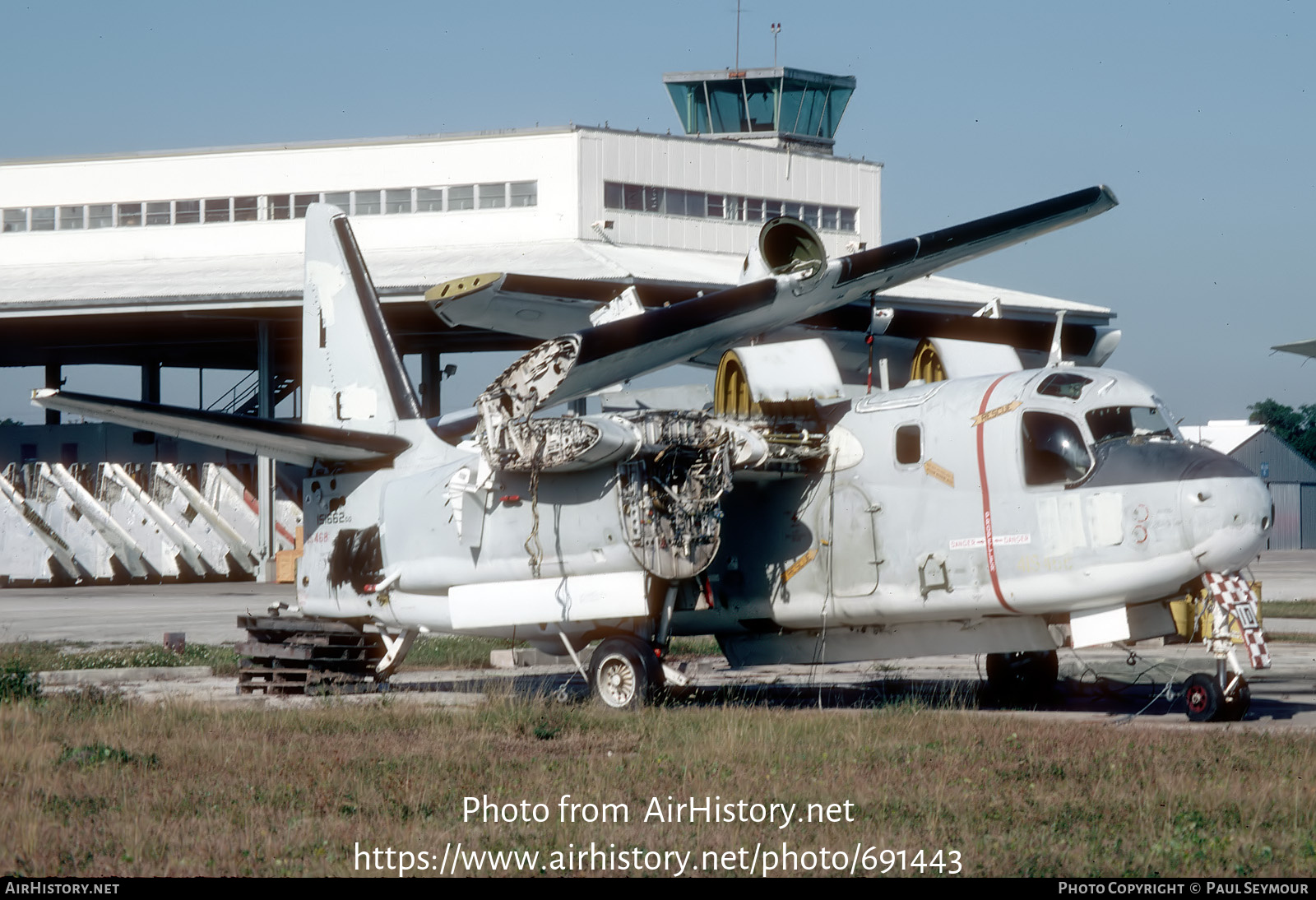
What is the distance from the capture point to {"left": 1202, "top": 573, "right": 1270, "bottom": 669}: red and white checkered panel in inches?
476

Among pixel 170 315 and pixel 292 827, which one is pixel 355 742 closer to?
pixel 292 827

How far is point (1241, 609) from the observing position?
12203 mm

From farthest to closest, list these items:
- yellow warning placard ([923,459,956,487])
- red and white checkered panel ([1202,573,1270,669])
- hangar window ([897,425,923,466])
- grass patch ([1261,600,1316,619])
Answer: grass patch ([1261,600,1316,619]) < hangar window ([897,425,923,466]) < yellow warning placard ([923,459,956,487]) < red and white checkered panel ([1202,573,1270,669])

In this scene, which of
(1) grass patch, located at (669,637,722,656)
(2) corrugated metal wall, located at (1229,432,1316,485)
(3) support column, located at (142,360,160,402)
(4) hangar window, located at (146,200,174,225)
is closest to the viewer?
(1) grass patch, located at (669,637,722,656)

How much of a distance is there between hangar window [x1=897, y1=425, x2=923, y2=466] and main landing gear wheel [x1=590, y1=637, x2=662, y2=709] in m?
3.28

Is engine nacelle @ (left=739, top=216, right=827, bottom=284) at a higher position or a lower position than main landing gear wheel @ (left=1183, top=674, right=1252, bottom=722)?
higher

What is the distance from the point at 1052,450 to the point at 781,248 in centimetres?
351

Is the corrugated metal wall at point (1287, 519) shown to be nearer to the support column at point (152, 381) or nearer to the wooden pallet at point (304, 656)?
the support column at point (152, 381)

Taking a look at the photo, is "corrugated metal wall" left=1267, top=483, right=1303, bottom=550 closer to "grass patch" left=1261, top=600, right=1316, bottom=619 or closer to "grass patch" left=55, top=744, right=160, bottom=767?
"grass patch" left=1261, top=600, right=1316, bottom=619

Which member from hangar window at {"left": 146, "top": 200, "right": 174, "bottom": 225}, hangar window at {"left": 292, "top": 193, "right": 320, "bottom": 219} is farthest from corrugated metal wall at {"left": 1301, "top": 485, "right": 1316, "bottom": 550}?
hangar window at {"left": 146, "top": 200, "right": 174, "bottom": 225}

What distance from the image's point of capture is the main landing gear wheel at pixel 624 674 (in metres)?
14.4

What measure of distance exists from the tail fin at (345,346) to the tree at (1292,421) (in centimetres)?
8844

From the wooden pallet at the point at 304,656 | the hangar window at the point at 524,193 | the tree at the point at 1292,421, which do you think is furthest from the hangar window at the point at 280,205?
the tree at the point at 1292,421
